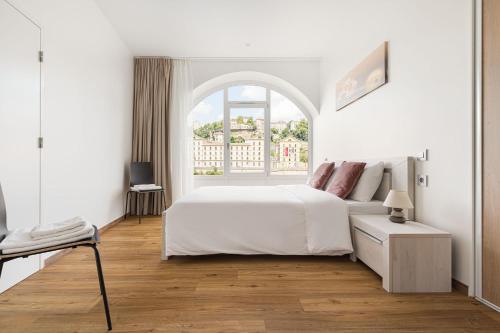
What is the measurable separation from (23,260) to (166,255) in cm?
100

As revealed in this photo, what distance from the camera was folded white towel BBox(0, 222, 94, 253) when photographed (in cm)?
123

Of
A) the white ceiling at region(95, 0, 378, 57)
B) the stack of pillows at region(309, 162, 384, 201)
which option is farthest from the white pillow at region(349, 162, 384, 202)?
the white ceiling at region(95, 0, 378, 57)

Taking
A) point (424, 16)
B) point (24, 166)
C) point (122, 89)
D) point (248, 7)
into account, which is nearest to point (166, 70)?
point (122, 89)

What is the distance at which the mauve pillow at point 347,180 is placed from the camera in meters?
2.58

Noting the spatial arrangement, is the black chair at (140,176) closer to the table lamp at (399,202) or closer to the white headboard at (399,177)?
the white headboard at (399,177)

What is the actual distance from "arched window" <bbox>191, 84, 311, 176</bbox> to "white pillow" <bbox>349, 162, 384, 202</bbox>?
2.51 metres

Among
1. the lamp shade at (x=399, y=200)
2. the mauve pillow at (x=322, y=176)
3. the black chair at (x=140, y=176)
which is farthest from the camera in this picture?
the black chair at (x=140, y=176)

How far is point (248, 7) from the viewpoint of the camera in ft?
10.0

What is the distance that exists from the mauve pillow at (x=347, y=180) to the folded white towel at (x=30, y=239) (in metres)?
2.11

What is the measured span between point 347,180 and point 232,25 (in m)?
2.43

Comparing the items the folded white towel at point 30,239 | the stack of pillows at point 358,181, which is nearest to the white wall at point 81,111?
the folded white towel at point 30,239

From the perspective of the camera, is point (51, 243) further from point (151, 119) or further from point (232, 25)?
point (151, 119)

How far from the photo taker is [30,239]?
1.30 metres

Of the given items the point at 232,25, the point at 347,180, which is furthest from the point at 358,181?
the point at 232,25
